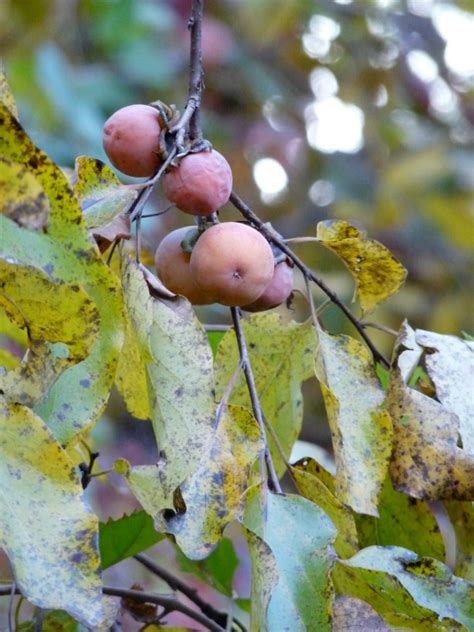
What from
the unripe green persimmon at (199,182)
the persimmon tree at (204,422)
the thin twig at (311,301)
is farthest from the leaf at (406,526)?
the unripe green persimmon at (199,182)

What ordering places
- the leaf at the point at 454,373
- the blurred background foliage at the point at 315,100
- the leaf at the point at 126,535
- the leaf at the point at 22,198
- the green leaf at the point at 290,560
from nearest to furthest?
the leaf at the point at 22,198 < the green leaf at the point at 290,560 < the leaf at the point at 454,373 < the leaf at the point at 126,535 < the blurred background foliage at the point at 315,100

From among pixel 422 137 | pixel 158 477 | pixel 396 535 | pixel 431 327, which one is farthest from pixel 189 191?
pixel 422 137

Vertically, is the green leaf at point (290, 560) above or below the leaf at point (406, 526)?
above

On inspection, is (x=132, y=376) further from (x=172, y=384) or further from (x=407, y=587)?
(x=407, y=587)

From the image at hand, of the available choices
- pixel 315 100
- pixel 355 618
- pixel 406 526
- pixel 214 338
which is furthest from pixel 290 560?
pixel 315 100

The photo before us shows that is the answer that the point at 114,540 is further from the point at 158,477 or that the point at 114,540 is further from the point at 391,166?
the point at 391,166

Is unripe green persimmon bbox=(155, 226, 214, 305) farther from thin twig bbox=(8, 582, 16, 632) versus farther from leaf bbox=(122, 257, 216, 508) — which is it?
thin twig bbox=(8, 582, 16, 632)

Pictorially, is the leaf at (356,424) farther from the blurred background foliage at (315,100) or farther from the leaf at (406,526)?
the blurred background foliage at (315,100)
